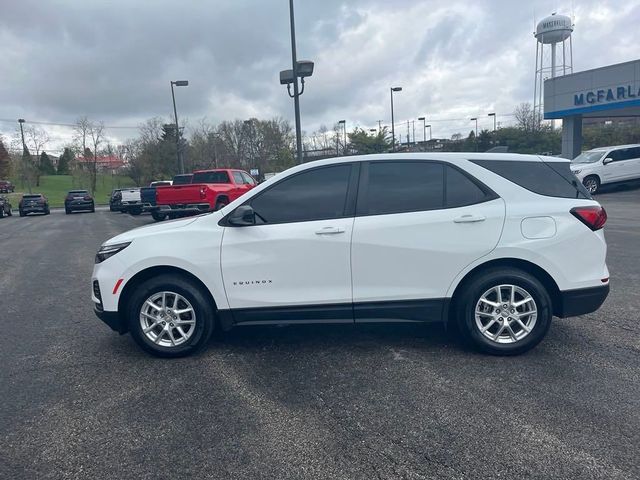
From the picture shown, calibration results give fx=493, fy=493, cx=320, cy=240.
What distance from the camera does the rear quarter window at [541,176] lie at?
14.5 feet

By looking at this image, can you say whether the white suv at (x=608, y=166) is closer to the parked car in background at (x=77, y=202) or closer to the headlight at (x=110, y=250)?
the headlight at (x=110, y=250)

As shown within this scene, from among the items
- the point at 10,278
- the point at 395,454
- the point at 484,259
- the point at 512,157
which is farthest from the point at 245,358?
the point at 10,278

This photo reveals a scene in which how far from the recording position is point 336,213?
14.3 ft

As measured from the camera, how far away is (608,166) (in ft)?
68.5

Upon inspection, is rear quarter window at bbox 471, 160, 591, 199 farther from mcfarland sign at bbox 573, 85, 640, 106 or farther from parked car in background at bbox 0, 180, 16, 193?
parked car in background at bbox 0, 180, 16, 193

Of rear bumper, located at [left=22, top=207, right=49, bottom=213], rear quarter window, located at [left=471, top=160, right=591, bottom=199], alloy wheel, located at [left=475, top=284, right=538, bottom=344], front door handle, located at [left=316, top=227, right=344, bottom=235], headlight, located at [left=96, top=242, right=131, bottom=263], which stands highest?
rear quarter window, located at [left=471, top=160, right=591, bottom=199]

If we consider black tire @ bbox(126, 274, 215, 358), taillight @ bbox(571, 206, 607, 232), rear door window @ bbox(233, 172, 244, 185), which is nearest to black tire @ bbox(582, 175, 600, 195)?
rear door window @ bbox(233, 172, 244, 185)

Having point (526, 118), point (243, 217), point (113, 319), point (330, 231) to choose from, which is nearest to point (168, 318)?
point (113, 319)

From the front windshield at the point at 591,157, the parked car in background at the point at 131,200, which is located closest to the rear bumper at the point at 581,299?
the front windshield at the point at 591,157

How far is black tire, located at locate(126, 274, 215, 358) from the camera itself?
4.37 metres

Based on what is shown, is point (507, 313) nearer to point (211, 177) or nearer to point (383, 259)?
point (383, 259)

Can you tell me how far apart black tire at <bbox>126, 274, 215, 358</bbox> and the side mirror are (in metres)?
0.68

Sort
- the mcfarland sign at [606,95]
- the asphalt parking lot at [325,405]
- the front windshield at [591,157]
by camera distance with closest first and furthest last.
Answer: the asphalt parking lot at [325,405] → the front windshield at [591,157] → the mcfarland sign at [606,95]

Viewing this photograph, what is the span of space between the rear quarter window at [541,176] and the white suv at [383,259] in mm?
13
